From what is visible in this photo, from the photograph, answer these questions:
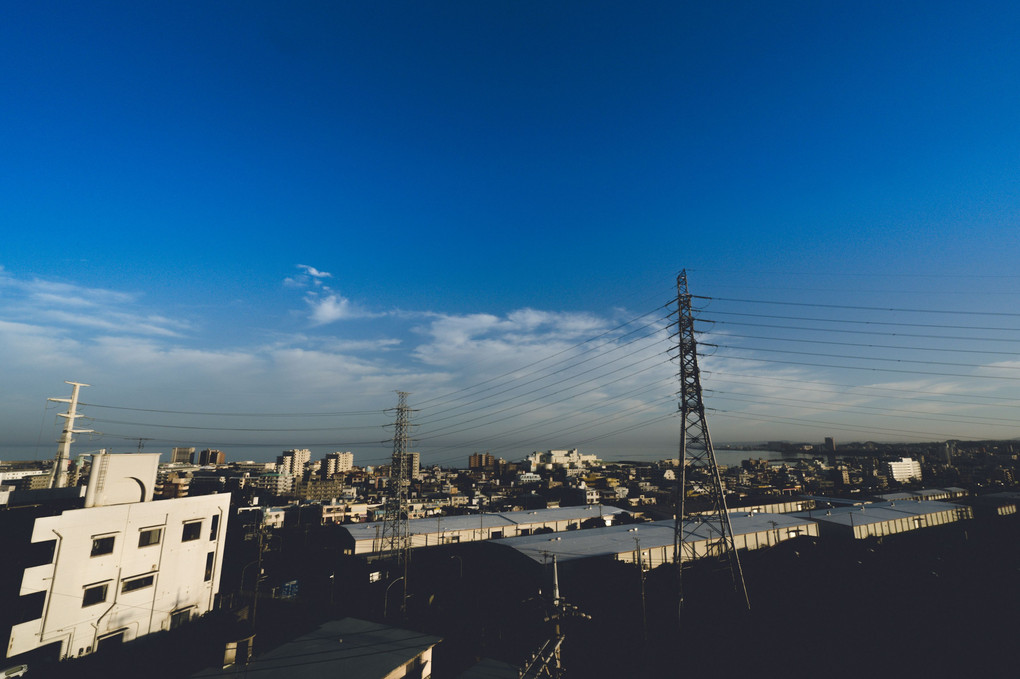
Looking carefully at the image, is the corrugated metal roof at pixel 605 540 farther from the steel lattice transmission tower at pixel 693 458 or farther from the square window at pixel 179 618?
the square window at pixel 179 618

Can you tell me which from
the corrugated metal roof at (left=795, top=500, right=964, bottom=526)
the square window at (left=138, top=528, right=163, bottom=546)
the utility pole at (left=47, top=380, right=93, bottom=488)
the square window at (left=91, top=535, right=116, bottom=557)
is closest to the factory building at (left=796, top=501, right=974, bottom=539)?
the corrugated metal roof at (left=795, top=500, right=964, bottom=526)

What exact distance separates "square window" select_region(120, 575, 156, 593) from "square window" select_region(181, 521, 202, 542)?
2.33 meters

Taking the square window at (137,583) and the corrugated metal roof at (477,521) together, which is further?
the corrugated metal roof at (477,521)

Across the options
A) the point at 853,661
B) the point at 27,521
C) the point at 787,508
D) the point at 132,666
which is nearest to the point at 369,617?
the point at 132,666

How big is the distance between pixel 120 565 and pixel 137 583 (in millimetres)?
1605

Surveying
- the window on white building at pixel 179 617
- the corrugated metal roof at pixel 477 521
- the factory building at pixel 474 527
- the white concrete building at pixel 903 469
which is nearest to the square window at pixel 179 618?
the window on white building at pixel 179 617

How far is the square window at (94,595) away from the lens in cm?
2144

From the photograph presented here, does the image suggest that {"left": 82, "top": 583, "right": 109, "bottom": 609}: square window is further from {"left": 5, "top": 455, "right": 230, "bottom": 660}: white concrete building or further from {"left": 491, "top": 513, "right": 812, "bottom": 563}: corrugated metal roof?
{"left": 491, "top": 513, "right": 812, "bottom": 563}: corrugated metal roof

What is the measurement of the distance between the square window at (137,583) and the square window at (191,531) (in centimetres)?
233

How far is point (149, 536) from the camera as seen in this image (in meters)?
24.5

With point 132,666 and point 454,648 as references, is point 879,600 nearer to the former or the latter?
point 454,648

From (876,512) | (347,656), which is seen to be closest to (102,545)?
(347,656)

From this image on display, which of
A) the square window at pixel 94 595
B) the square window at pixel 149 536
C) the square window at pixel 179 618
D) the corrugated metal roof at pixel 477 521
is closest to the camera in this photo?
the square window at pixel 94 595

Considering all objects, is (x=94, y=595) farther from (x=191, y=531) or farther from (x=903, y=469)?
(x=903, y=469)
